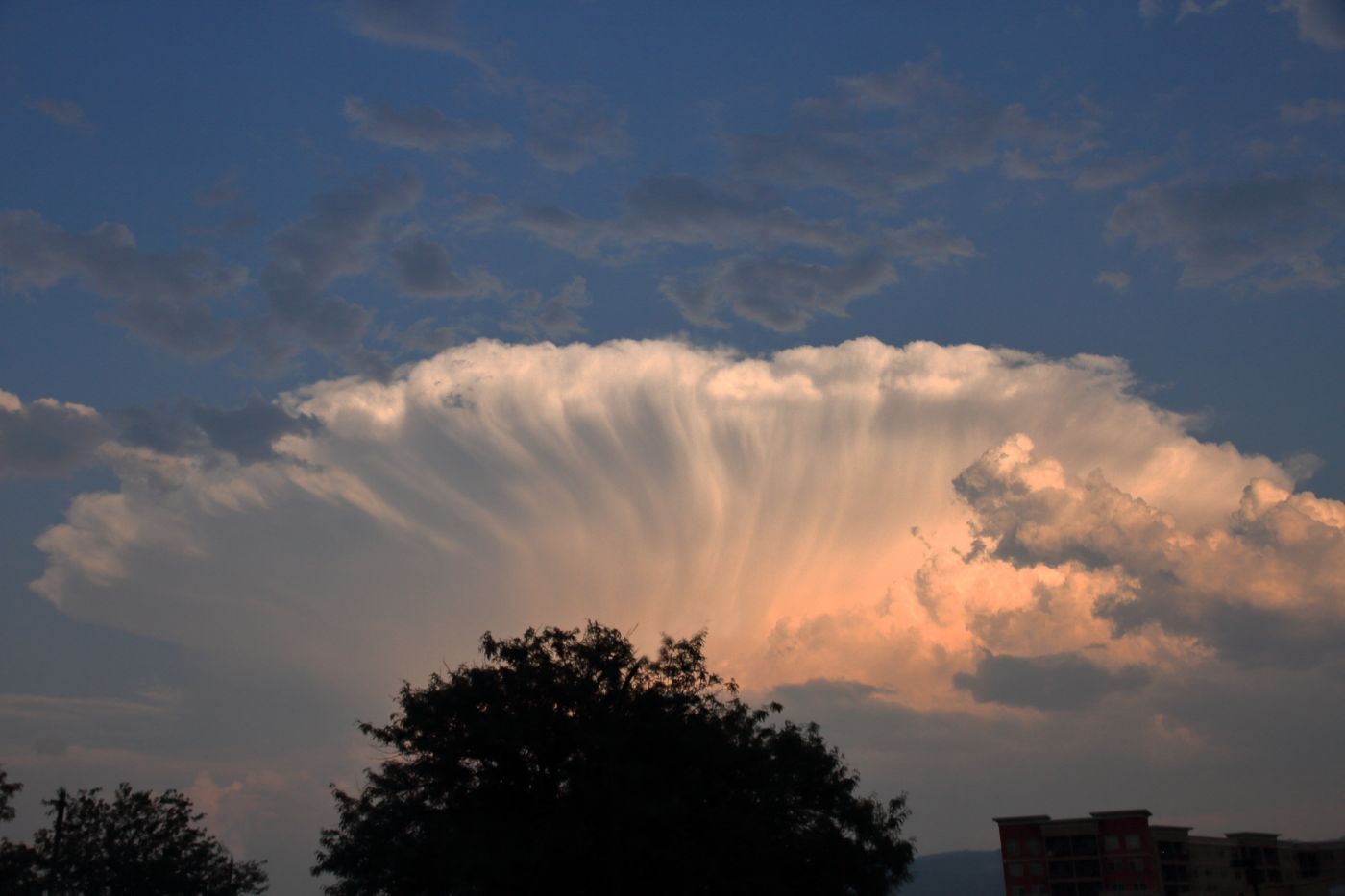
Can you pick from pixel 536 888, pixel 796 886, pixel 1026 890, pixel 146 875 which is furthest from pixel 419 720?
pixel 1026 890

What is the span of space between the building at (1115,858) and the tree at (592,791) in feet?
299

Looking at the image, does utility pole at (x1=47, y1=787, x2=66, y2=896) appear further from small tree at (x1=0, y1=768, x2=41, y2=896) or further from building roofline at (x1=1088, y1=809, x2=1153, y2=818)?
building roofline at (x1=1088, y1=809, x2=1153, y2=818)

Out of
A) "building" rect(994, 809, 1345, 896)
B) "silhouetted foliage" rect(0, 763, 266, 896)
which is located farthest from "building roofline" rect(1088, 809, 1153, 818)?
"silhouetted foliage" rect(0, 763, 266, 896)

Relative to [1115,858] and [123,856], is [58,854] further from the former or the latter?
[1115,858]

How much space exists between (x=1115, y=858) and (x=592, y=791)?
10387cm

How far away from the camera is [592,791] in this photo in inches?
1374

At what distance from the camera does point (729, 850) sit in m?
35.9

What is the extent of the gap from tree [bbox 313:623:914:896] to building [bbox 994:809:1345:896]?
299 feet

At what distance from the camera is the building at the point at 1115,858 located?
390 feet

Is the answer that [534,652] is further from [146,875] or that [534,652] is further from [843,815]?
[146,875]

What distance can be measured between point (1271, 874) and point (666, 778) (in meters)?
121

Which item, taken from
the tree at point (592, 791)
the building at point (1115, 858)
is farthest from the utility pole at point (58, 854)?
the building at point (1115, 858)

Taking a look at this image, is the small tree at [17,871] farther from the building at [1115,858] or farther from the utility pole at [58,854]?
the building at [1115,858]

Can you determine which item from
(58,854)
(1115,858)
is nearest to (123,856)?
(58,854)
